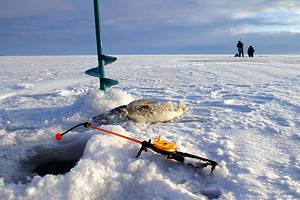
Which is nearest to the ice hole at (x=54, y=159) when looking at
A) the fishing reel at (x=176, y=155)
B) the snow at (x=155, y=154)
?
the snow at (x=155, y=154)

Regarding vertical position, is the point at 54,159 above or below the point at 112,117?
below

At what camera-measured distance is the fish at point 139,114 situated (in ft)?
14.9

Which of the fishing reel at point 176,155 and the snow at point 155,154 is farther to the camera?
the fishing reel at point 176,155

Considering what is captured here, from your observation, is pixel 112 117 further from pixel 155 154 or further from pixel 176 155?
pixel 176 155

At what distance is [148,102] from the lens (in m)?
5.04

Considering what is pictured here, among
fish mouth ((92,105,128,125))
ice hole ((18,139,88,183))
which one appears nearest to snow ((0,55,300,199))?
ice hole ((18,139,88,183))

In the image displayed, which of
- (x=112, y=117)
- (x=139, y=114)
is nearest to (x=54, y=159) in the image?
(x=112, y=117)

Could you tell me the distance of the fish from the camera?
454cm

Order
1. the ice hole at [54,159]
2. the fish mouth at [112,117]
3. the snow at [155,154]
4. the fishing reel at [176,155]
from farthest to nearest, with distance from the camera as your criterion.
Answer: the fish mouth at [112,117] → the ice hole at [54,159] → the fishing reel at [176,155] → the snow at [155,154]

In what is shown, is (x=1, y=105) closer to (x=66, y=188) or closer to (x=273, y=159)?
(x=66, y=188)

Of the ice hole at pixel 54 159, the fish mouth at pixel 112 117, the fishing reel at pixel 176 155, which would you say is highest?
the fish mouth at pixel 112 117

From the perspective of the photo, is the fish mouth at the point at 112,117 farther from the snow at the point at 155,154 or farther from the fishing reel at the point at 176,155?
the fishing reel at the point at 176,155

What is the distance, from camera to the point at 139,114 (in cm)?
459

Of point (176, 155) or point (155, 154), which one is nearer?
point (176, 155)
